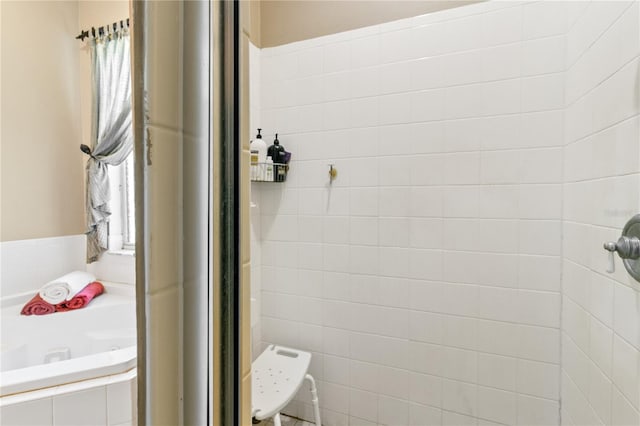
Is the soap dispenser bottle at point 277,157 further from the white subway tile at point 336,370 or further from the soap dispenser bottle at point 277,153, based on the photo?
the white subway tile at point 336,370

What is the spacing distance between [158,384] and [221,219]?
0.14 meters

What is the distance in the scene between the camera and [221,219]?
273 mm


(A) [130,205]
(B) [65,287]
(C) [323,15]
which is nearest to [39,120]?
(B) [65,287]

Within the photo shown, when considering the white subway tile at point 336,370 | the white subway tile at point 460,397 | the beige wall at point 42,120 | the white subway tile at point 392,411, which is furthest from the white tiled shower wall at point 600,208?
the beige wall at point 42,120

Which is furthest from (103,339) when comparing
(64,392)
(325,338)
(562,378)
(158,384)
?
(562,378)

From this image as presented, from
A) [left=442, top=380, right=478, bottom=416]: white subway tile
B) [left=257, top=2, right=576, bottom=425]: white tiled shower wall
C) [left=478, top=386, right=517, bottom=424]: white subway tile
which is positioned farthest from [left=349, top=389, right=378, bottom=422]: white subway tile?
[left=478, top=386, right=517, bottom=424]: white subway tile

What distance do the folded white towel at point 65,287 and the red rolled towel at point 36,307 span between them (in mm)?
18

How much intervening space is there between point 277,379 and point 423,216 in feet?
3.23

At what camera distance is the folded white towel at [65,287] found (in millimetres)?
1188

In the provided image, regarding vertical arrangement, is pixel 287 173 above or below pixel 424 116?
below

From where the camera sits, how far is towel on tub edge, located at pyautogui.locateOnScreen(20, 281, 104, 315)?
1.21 m

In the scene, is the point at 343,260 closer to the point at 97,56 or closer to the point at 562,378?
the point at 562,378

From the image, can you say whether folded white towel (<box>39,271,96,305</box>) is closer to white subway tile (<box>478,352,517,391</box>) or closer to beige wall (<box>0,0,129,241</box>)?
beige wall (<box>0,0,129,241</box>)

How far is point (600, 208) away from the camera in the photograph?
0.95 m
